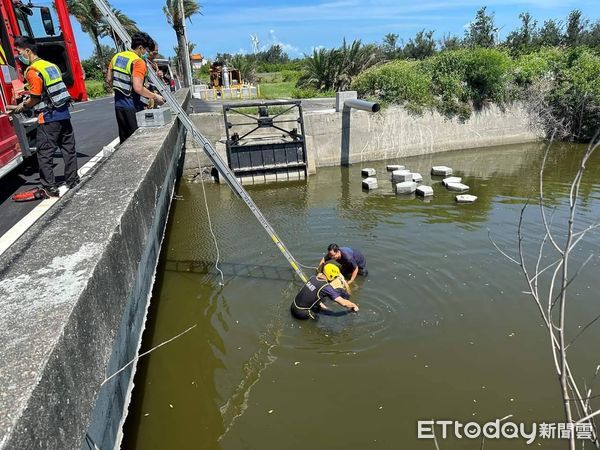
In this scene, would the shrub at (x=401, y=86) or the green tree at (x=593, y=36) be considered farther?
the green tree at (x=593, y=36)

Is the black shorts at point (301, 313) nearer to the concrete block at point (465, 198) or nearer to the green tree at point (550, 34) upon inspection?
the concrete block at point (465, 198)

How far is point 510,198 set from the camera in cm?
1126

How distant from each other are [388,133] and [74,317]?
47.8ft

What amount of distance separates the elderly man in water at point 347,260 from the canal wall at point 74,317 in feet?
9.38

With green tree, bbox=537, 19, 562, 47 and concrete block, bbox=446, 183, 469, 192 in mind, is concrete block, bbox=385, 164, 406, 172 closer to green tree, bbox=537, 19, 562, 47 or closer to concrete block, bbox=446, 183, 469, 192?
concrete block, bbox=446, 183, 469, 192

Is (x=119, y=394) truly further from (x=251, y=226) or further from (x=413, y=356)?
(x=251, y=226)

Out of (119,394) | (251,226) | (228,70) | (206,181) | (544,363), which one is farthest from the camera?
(228,70)

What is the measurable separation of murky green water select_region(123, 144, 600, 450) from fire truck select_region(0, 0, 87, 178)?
2849 millimetres

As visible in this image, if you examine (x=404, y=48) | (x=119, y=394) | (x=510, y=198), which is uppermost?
(x=404, y=48)

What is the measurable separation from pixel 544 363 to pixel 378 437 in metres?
2.29

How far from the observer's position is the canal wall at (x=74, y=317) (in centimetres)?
164

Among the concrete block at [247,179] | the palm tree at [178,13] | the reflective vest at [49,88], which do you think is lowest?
the concrete block at [247,179]

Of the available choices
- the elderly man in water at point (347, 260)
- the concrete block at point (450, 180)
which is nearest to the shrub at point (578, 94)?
the concrete block at point (450, 180)

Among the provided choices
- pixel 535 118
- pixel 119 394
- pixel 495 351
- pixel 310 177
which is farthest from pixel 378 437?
pixel 535 118
